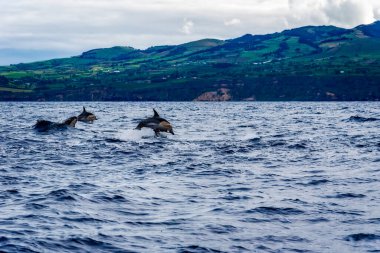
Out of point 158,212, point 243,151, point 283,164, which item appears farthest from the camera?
point 243,151

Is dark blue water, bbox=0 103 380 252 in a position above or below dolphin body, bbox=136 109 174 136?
below

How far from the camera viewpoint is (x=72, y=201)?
2027cm

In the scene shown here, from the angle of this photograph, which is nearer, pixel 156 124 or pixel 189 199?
pixel 189 199

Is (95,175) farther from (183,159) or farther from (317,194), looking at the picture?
(317,194)

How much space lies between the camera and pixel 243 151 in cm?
3738

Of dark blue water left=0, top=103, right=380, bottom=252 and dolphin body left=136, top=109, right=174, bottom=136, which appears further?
dolphin body left=136, top=109, right=174, bottom=136

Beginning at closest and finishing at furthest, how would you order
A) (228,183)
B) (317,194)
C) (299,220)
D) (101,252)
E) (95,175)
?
(101,252) < (299,220) < (317,194) < (228,183) < (95,175)

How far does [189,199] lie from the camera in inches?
830

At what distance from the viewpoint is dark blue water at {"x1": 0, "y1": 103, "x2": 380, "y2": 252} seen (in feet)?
50.3

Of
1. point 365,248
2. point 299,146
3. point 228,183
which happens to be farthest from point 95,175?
point 299,146

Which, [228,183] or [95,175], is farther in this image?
[95,175]

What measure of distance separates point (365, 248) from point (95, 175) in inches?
585

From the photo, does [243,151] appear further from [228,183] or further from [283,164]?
[228,183]

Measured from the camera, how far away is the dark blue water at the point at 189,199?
15344 millimetres
